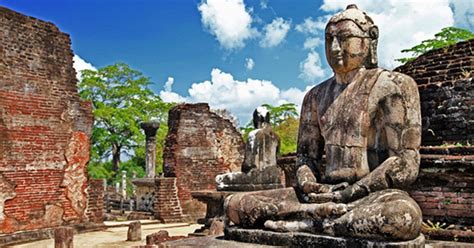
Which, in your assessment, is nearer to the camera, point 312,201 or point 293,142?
point 312,201

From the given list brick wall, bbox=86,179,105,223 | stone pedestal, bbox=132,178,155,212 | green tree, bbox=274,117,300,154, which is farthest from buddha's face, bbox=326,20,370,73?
green tree, bbox=274,117,300,154

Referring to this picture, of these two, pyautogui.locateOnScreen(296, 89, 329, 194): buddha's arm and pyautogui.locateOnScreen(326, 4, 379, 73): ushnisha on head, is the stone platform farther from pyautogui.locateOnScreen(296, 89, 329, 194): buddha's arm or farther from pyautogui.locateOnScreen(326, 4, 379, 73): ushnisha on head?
pyautogui.locateOnScreen(326, 4, 379, 73): ushnisha on head

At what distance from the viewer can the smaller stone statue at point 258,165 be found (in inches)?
353

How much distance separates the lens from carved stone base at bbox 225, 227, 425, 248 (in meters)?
3.17

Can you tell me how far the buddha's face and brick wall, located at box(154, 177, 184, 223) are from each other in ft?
36.4

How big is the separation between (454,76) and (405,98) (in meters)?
5.66

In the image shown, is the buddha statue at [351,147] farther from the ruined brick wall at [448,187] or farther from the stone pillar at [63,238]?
the stone pillar at [63,238]

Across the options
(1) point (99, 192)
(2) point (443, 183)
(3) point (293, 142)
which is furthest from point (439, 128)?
(3) point (293, 142)

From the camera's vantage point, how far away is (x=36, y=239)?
10.3 m

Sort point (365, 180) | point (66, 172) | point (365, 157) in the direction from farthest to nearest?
point (66, 172), point (365, 157), point (365, 180)

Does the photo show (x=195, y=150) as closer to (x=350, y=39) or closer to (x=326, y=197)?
(x=350, y=39)

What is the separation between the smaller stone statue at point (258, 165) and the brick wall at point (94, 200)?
14.5 feet

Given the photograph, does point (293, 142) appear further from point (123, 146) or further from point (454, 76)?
point (454, 76)

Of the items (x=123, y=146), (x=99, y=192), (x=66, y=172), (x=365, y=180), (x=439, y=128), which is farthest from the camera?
(x=123, y=146)
